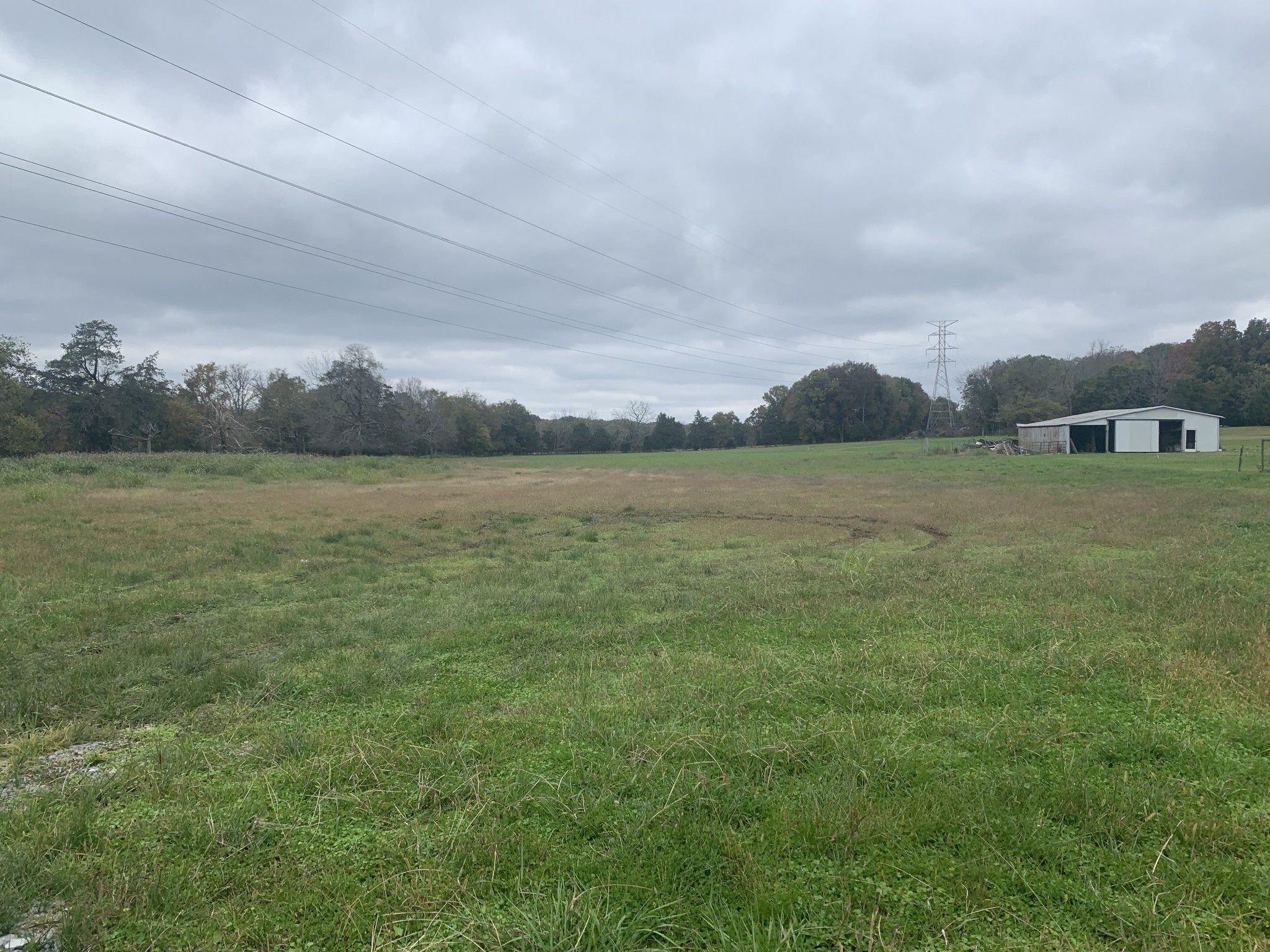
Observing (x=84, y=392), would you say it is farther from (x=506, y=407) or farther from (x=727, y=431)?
(x=727, y=431)

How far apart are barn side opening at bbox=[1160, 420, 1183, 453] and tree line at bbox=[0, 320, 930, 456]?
51.3 meters

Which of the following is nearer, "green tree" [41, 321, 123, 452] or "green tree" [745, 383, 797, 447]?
"green tree" [41, 321, 123, 452]

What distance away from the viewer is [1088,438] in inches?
2176

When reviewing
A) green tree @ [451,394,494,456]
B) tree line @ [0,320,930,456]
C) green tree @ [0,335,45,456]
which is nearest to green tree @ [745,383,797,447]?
tree line @ [0,320,930,456]

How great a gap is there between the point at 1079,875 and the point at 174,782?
5159mm

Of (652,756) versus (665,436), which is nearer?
(652,756)

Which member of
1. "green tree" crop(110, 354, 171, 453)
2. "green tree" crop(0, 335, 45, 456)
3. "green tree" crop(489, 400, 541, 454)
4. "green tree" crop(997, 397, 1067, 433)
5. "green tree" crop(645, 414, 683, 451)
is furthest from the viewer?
"green tree" crop(645, 414, 683, 451)

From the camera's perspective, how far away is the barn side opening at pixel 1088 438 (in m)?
53.9

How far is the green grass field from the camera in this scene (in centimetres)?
279

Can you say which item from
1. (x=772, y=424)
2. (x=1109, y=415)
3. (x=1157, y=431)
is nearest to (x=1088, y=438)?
(x=1109, y=415)

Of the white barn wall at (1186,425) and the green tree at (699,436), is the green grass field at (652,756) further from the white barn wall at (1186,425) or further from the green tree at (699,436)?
the green tree at (699,436)

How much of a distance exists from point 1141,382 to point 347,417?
10645 cm

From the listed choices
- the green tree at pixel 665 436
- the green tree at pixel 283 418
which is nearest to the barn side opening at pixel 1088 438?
the green tree at pixel 665 436

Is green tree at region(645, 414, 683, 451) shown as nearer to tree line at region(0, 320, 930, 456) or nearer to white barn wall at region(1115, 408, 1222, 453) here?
tree line at region(0, 320, 930, 456)
